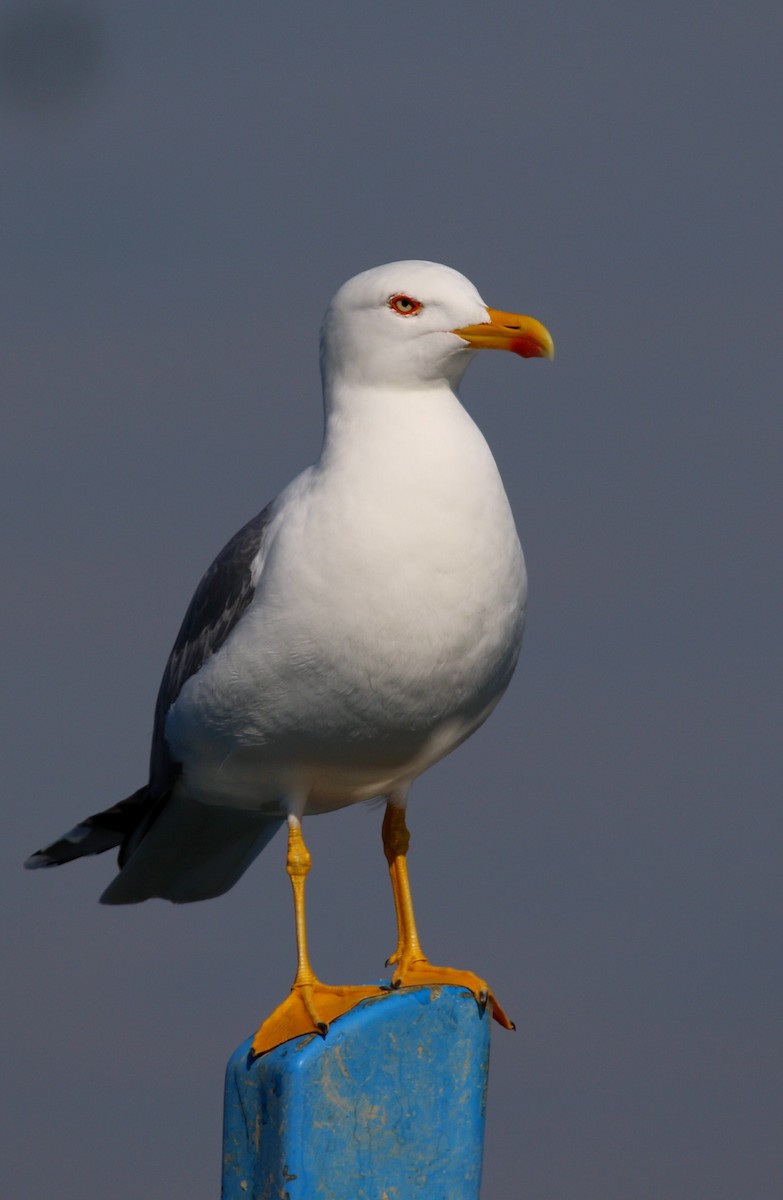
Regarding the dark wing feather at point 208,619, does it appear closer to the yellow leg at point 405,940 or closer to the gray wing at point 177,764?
the gray wing at point 177,764

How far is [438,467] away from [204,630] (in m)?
1.50

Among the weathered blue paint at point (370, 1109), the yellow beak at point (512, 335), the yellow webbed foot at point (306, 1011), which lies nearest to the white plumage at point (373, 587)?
the yellow beak at point (512, 335)

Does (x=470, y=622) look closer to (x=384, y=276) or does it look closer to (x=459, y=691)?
(x=459, y=691)

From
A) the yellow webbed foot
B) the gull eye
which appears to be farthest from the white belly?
the yellow webbed foot

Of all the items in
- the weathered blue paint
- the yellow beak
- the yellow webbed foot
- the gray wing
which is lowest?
the weathered blue paint

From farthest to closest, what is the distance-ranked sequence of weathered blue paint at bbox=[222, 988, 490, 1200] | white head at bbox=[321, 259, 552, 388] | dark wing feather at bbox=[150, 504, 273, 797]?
dark wing feather at bbox=[150, 504, 273, 797], white head at bbox=[321, 259, 552, 388], weathered blue paint at bbox=[222, 988, 490, 1200]

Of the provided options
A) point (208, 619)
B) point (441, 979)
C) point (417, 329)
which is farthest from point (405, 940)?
point (417, 329)

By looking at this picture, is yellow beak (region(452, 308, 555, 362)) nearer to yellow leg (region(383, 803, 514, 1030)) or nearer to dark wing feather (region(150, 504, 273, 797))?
dark wing feather (region(150, 504, 273, 797))

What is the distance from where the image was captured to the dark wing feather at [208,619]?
9859 mm

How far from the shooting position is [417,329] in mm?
9539

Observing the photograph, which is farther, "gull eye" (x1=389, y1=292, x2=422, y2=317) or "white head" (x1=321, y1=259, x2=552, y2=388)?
"gull eye" (x1=389, y1=292, x2=422, y2=317)

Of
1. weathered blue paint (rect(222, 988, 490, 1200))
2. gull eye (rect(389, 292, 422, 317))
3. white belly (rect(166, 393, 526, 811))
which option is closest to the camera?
weathered blue paint (rect(222, 988, 490, 1200))

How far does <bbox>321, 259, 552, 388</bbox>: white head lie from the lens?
31.0 feet

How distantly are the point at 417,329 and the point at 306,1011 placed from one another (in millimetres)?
2950
